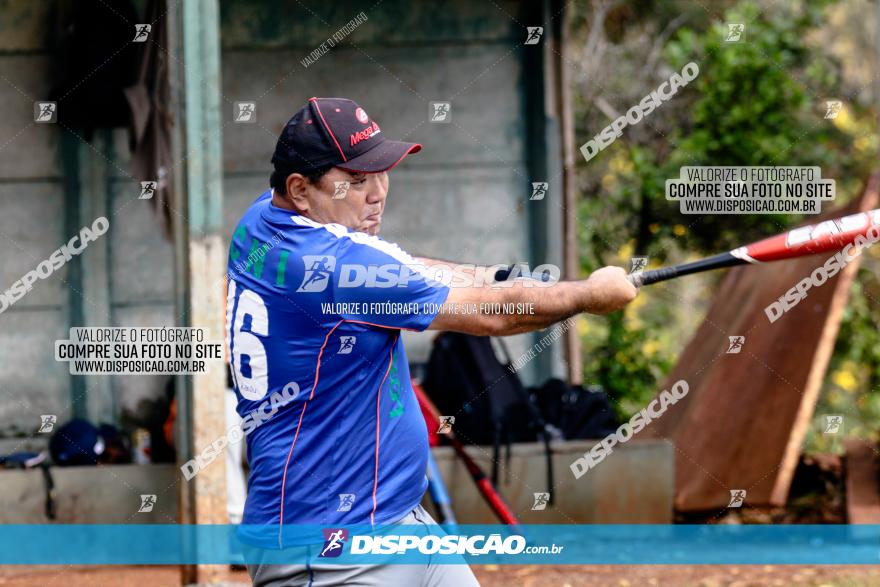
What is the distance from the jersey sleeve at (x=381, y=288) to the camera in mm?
3143

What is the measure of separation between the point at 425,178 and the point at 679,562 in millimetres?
2989

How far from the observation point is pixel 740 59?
356 inches

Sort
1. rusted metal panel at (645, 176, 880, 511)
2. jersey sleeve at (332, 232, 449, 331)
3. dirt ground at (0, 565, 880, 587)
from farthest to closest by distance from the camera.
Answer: rusted metal panel at (645, 176, 880, 511) → dirt ground at (0, 565, 880, 587) → jersey sleeve at (332, 232, 449, 331)

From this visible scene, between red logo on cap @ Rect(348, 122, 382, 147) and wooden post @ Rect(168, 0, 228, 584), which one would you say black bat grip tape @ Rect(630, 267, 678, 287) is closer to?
red logo on cap @ Rect(348, 122, 382, 147)

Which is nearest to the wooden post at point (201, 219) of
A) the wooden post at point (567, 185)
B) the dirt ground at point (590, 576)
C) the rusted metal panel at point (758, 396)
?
the dirt ground at point (590, 576)

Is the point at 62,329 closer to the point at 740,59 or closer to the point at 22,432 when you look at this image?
the point at 22,432

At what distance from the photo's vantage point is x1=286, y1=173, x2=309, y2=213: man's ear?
3365 millimetres

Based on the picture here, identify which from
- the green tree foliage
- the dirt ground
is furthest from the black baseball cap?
the green tree foliage

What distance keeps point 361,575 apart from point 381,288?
2.36ft

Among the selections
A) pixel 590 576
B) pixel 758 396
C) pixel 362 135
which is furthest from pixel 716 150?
pixel 362 135

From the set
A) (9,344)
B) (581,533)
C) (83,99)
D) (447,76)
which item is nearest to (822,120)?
(447,76)


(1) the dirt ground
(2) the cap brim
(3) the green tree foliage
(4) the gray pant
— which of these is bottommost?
(1) the dirt ground

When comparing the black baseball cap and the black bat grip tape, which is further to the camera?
the black bat grip tape

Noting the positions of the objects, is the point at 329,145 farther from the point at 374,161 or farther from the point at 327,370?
the point at 327,370
